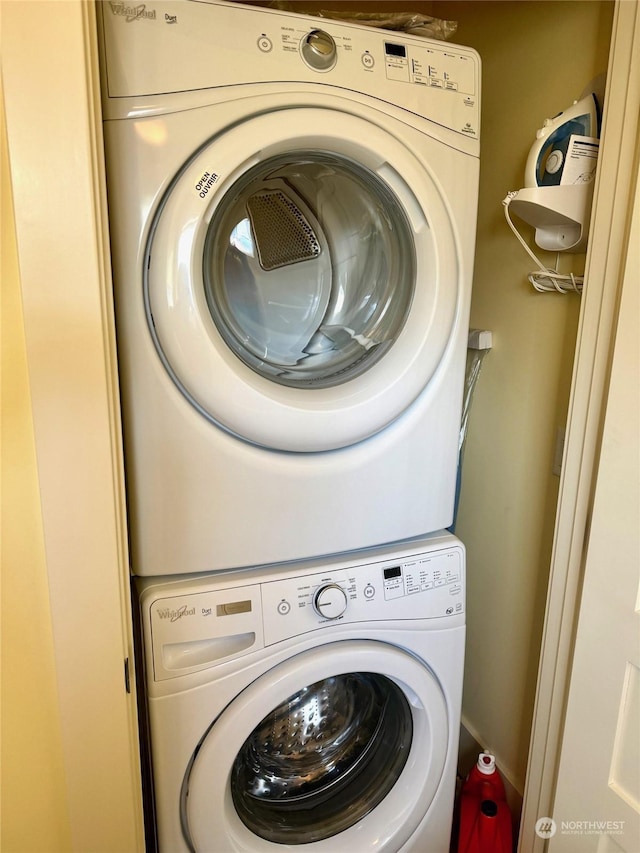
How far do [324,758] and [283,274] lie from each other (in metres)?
0.96

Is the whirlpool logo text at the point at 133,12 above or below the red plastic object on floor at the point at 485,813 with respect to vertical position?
above

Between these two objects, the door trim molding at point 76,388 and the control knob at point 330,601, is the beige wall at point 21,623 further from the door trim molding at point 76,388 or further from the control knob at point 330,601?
the control knob at point 330,601

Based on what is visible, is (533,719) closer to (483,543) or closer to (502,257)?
(483,543)

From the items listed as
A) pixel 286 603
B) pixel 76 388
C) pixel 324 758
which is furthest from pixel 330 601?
pixel 76 388

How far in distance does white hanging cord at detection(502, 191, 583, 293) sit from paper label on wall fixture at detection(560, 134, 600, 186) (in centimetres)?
9

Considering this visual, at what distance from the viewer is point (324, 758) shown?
1.21 m

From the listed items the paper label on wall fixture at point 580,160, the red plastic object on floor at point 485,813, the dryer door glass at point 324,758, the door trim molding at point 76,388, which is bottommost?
the red plastic object on floor at point 485,813

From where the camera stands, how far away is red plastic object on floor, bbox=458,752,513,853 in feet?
4.10

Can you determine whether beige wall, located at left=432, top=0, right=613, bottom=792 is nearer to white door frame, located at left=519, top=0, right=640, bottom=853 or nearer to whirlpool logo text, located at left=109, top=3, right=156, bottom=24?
white door frame, located at left=519, top=0, right=640, bottom=853

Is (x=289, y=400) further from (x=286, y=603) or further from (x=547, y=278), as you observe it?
(x=547, y=278)

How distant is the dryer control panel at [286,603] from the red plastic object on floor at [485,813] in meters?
0.47

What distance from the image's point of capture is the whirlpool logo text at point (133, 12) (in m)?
0.78

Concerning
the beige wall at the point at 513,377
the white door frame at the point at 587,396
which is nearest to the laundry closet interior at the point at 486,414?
the beige wall at the point at 513,377

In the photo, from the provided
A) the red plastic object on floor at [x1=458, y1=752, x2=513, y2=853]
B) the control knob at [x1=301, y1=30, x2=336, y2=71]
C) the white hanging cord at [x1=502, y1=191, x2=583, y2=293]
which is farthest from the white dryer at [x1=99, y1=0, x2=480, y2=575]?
the red plastic object on floor at [x1=458, y1=752, x2=513, y2=853]
